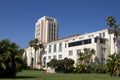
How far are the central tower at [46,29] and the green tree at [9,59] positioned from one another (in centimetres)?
11302

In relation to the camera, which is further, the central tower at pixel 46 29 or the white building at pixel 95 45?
the central tower at pixel 46 29

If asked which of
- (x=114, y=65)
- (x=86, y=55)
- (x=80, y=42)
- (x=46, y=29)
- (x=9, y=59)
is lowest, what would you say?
(x=114, y=65)

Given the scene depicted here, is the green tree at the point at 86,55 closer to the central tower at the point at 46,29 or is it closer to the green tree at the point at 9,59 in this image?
the green tree at the point at 9,59

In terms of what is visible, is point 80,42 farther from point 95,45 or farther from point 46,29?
point 46,29

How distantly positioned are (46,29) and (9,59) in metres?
117

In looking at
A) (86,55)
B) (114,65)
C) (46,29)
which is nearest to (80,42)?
(86,55)

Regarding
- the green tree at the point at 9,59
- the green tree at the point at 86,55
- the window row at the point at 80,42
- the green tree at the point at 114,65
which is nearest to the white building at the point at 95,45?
the window row at the point at 80,42

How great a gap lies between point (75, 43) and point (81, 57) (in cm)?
884

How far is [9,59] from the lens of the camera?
39.0 m

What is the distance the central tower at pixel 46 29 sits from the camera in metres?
156

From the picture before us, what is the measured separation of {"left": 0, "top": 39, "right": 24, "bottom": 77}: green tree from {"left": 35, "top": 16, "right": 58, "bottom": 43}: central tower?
113 meters

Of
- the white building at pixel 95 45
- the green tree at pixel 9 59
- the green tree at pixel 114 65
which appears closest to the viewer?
the green tree at pixel 9 59

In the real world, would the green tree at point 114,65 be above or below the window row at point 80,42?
below

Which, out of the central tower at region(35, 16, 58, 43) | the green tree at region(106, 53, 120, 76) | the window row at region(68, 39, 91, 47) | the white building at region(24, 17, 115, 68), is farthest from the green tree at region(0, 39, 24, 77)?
the central tower at region(35, 16, 58, 43)
